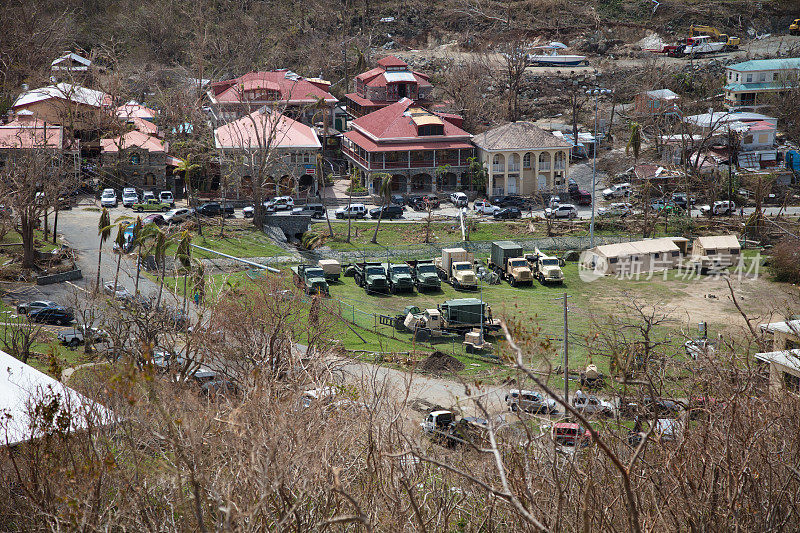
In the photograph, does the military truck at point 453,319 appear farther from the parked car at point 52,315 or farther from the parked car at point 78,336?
the parked car at point 52,315

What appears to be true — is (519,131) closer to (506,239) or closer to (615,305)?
(506,239)

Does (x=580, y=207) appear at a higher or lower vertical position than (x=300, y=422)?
higher

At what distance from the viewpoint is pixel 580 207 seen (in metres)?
55.1

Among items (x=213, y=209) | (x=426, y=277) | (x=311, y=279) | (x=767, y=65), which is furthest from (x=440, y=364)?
(x=767, y=65)

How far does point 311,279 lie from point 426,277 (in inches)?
220

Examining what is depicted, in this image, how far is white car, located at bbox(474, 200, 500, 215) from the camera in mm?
52250

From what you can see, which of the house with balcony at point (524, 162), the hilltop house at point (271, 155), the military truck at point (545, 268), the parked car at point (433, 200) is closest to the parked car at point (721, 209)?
the house with balcony at point (524, 162)

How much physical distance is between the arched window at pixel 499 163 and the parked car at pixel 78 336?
106 feet

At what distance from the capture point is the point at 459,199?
54.4 meters

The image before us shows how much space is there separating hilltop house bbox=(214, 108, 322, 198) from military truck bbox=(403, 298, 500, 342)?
21.4 meters

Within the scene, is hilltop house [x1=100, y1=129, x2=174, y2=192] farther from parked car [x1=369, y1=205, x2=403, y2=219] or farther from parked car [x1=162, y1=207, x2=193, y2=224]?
A: parked car [x1=369, y1=205, x2=403, y2=219]

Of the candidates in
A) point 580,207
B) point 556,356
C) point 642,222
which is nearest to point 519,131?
point 580,207

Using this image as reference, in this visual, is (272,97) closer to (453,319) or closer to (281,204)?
(281,204)

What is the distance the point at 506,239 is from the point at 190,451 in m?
38.1
